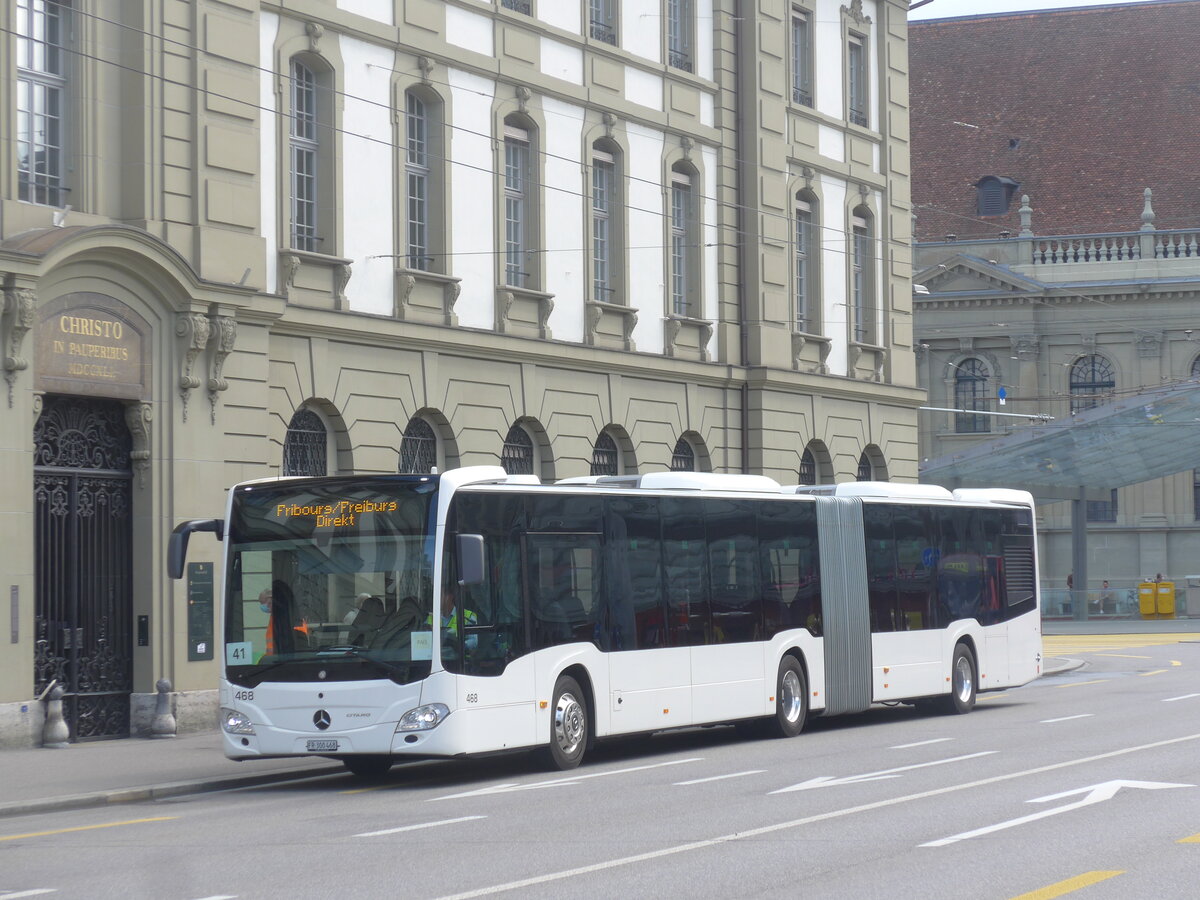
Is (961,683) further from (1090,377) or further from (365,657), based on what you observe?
(1090,377)

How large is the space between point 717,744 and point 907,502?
5138 mm

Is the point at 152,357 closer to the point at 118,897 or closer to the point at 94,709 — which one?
the point at 94,709

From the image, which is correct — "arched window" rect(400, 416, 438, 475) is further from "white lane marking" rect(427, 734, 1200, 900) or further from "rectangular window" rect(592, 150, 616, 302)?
"white lane marking" rect(427, 734, 1200, 900)

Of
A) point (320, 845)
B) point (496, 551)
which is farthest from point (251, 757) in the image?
point (320, 845)

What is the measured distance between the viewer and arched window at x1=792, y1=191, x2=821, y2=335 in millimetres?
35844

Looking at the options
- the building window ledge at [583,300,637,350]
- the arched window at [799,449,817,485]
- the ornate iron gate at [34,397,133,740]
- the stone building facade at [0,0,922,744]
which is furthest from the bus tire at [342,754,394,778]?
the arched window at [799,449,817,485]

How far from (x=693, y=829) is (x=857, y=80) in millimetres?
27213

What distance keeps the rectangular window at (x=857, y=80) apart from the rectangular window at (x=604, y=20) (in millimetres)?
7936

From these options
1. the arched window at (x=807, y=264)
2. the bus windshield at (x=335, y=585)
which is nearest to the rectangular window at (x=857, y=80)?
the arched window at (x=807, y=264)

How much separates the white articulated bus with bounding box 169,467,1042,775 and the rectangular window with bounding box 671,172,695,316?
8833mm

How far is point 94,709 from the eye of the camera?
71.5 ft

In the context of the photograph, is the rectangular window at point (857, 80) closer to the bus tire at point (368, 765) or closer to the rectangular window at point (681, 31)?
the rectangular window at point (681, 31)

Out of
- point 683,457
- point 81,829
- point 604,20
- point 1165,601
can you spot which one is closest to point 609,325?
point 683,457

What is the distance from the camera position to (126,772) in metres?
18.2
